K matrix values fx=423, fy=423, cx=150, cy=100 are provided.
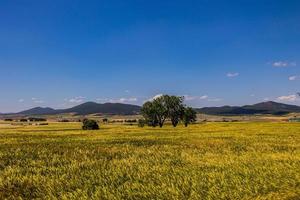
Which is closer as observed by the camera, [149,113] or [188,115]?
[188,115]

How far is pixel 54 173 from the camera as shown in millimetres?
18922

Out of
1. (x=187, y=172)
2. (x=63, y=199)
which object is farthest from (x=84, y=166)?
(x=63, y=199)

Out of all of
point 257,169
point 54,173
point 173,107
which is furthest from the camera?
point 173,107

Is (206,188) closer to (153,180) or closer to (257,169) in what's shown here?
(153,180)

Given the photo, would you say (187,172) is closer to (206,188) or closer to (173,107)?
(206,188)

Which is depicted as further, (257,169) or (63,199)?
(257,169)

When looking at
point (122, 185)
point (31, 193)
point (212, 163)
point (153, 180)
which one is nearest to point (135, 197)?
point (122, 185)

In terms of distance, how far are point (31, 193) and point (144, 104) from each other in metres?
142

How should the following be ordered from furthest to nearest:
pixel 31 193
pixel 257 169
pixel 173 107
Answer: pixel 173 107 < pixel 257 169 < pixel 31 193

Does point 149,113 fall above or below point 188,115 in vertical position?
above

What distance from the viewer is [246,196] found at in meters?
12.4

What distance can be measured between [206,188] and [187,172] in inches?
150

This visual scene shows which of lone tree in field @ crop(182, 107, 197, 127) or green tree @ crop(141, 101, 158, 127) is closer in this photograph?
lone tree in field @ crop(182, 107, 197, 127)

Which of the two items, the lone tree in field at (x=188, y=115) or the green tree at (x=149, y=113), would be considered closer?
the lone tree in field at (x=188, y=115)
